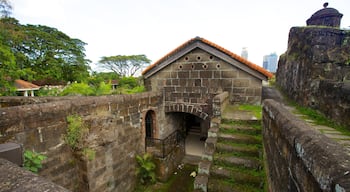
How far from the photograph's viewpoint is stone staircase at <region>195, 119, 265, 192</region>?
312 centimetres

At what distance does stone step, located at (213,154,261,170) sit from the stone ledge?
10.1 ft

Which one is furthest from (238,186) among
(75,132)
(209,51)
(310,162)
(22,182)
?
(209,51)

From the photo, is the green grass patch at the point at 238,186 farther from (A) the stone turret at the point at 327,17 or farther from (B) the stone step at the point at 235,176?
(A) the stone turret at the point at 327,17

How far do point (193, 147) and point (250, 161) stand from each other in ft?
22.4

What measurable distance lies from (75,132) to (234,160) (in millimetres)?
3978

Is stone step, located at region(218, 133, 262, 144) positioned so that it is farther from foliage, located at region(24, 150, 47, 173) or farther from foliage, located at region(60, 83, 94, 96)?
foliage, located at region(60, 83, 94, 96)

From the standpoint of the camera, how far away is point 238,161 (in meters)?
3.45

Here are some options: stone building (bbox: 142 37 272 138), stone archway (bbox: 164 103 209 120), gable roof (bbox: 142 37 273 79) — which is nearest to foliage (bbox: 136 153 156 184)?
stone archway (bbox: 164 103 209 120)

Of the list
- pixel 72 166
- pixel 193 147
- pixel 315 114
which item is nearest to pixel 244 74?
pixel 315 114

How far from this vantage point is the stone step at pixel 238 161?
3320 millimetres

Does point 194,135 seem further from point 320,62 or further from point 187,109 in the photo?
point 320,62

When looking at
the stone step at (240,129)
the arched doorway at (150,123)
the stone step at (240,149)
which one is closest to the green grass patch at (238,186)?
the stone step at (240,149)

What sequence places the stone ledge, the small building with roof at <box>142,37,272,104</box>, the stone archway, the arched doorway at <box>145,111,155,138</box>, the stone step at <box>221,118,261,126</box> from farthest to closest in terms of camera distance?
1. the arched doorway at <box>145,111,155,138</box>
2. the stone archway
3. the small building with roof at <box>142,37,272,104</box>
4. the stone step at <box>221,118,261,126</box>
5. the stone ledge

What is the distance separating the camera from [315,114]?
15.2ft
